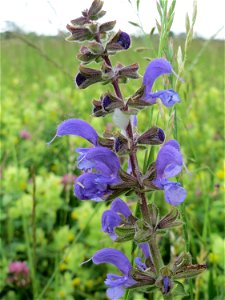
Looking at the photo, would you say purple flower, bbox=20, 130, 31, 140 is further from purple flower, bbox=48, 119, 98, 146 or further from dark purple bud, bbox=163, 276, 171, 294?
dark purple bud, bbox=163, 276, 171, 294

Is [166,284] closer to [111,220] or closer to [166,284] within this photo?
[166,284]

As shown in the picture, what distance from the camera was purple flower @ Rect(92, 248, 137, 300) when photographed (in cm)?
103

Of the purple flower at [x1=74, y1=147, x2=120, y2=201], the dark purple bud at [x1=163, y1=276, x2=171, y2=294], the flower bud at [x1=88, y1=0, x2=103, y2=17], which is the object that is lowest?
the dark purple bud at [x1=163, y1=276, x2=171, y2=294]

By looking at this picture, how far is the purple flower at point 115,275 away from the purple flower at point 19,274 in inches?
34.9

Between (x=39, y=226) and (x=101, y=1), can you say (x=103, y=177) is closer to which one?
(x=101, y=1)

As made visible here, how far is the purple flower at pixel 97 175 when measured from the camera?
961 mm

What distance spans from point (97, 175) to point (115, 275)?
0.71 feet

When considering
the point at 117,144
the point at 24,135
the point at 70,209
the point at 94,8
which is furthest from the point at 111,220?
the point at 24,135

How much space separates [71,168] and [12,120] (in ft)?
2.64

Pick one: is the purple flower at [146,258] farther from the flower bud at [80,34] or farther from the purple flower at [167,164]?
the flower bud at [80,34]

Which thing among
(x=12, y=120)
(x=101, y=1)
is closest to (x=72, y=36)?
(x=101, y=1)

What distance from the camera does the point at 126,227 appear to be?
99cm

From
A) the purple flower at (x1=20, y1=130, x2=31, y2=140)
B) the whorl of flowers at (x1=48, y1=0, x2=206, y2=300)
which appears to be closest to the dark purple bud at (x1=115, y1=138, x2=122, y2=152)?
the whorl of flowers at (x1=48, y1=0, x2=206, y2=300)

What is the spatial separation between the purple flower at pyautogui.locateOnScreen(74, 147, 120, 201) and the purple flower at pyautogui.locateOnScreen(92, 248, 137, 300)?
15 cm
